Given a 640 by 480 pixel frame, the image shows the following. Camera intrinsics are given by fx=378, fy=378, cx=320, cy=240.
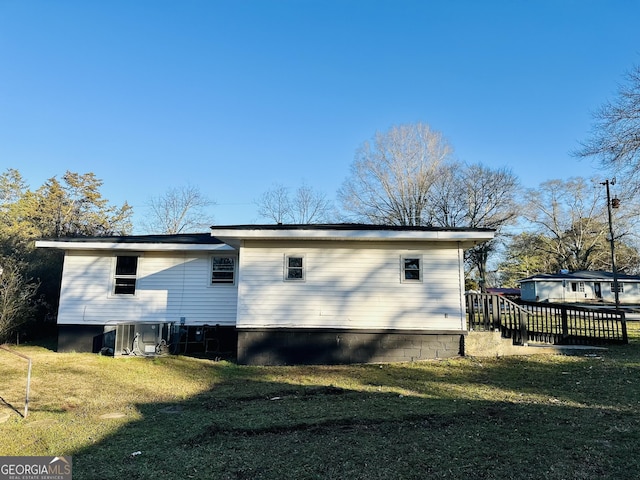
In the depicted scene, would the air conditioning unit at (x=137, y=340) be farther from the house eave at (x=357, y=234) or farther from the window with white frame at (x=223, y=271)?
the house eave at (x=357, y=234)

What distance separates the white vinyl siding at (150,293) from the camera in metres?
11.1

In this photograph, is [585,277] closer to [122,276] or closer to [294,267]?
[294,267]

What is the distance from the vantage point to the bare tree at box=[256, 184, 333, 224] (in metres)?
33.4

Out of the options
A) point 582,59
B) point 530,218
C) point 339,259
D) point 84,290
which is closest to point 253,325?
point 339,259

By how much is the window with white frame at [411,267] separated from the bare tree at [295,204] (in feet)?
77.5

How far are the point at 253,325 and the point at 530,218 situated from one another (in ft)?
123

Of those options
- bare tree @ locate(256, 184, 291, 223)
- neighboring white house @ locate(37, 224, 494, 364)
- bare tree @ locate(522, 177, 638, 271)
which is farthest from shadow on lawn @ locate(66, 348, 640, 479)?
bare tree @ locate(522, 177, 638, 271)

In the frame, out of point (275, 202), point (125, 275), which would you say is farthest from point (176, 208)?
point (125, 275)

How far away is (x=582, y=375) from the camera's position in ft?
24.3

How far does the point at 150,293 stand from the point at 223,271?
225 centimetres
